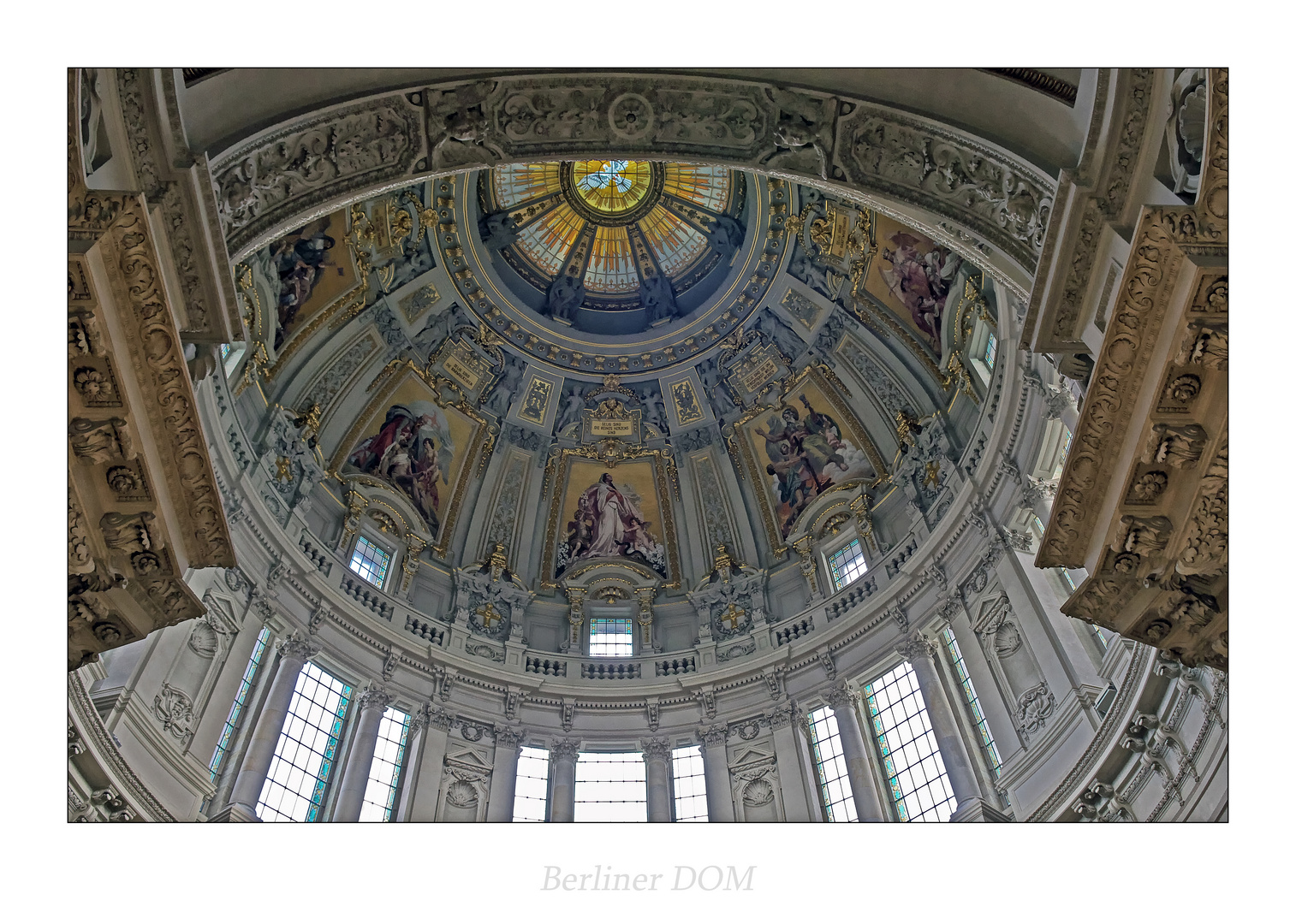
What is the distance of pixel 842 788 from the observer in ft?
66.5

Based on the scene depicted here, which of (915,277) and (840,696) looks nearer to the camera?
(840,696)

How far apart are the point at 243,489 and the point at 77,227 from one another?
44.1 ft

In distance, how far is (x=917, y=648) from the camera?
68.2 ft

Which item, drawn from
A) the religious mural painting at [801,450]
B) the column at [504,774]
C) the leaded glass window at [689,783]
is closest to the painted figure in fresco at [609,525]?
the religious mural painting at [801,450]

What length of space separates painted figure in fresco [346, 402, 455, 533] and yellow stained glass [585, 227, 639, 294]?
8.00 meters

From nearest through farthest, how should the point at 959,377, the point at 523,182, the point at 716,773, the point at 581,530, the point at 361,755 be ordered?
the point at 361,755 → the point at 716,773 → the point at 959,377 → the point at 581,530 → the point at 523,182

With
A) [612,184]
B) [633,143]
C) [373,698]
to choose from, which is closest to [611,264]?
[612,184]

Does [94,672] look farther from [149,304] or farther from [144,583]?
[149,304]

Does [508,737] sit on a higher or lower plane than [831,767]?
higher

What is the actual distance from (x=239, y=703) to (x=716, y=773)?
1068 cm

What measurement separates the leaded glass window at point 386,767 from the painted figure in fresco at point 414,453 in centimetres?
698

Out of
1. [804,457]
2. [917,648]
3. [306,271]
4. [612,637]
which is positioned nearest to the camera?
[917,648]

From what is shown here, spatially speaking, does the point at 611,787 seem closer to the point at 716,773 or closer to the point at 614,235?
the point at 716,773
